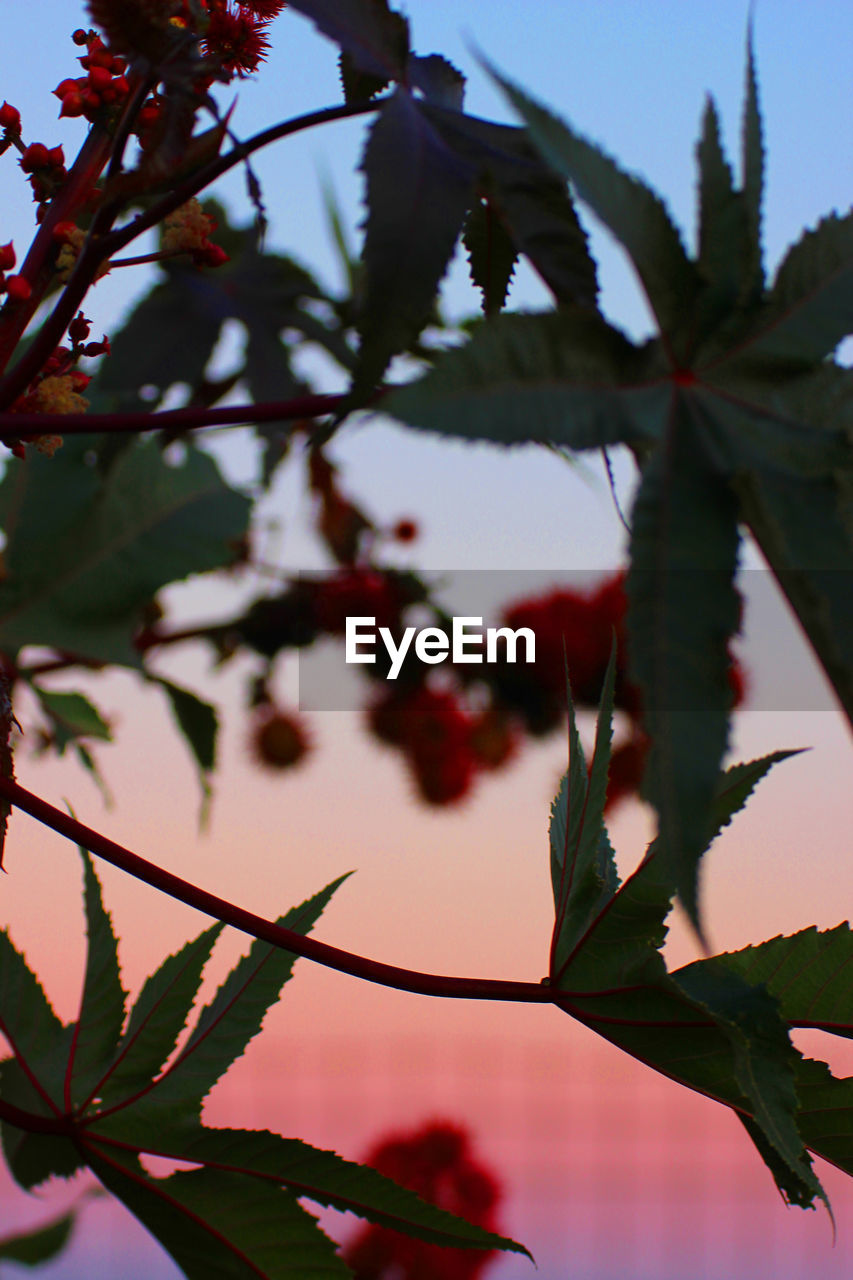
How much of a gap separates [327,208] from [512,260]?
1.18 meters

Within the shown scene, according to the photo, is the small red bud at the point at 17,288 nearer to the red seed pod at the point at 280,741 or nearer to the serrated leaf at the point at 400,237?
the serrated leaf at the point at 400,237

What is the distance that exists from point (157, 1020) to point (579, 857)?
0.25 metres

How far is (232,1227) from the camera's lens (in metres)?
0.56

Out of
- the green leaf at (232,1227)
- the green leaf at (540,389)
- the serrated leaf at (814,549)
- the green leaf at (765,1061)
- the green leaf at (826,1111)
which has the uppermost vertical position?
the green leaf at (540,389)

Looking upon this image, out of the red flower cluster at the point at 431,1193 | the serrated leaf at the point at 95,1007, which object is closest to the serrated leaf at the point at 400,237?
the serrated leaf at the point at 95,1007

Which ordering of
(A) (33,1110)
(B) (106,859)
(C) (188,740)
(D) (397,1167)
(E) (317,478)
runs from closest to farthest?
(B) (106,859), (A) (33,1110), (C) (188,740), (E) (317,478), (D) (397,1167)

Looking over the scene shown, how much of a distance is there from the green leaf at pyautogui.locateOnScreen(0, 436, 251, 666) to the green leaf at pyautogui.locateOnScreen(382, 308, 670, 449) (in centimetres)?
31

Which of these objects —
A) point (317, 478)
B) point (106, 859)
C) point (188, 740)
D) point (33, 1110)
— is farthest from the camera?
point (317, 478)

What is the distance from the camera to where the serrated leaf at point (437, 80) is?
0.43 metres

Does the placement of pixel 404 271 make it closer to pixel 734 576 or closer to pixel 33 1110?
pixel 734 576

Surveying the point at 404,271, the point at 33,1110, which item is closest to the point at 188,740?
the point at 33,1110

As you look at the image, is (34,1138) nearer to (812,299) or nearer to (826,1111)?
(826,1111)

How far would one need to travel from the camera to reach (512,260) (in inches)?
19.2

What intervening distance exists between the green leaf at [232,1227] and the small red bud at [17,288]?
0.42 m
